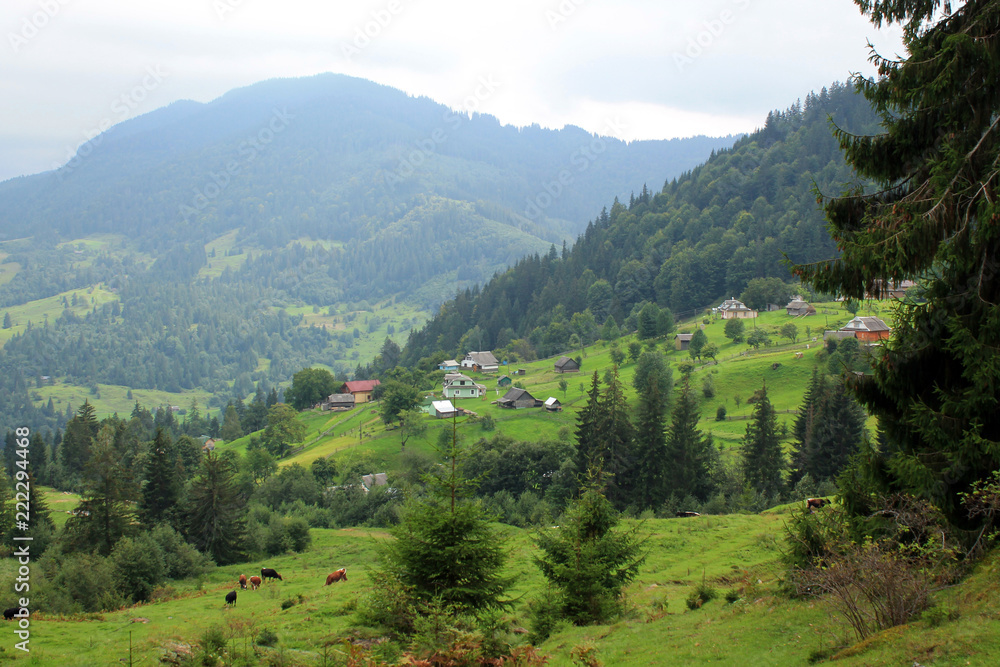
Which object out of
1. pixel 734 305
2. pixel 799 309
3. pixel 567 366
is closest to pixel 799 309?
pixel 799 309

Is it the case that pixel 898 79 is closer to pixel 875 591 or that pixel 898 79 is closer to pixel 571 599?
pixel 875 591

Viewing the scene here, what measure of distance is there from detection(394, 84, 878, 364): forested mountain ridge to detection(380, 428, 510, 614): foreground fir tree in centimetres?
10481

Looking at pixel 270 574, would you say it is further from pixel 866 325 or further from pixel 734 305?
pixel 734 305

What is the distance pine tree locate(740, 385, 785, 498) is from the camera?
45.9m

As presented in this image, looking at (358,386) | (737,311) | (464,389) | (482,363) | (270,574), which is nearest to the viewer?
(270,574)

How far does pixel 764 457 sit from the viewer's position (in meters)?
46.2

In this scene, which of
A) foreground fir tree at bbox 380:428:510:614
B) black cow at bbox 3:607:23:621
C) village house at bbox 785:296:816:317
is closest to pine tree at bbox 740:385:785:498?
foreground fir tree at bbox 380:428:510:614

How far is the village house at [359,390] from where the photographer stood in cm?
10711

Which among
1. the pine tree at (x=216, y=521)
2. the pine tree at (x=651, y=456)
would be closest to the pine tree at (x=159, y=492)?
the pine tree at (x=216, y=521)

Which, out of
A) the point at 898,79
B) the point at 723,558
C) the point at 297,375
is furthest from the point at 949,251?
the point at 297,375

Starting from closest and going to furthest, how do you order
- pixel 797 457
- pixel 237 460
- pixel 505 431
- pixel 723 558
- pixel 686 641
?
pixel 686 641 → pixel 723 558 → pixel 797 457 → pixel 505 431 → pixel 237 460

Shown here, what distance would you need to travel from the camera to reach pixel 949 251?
10078 millimetres

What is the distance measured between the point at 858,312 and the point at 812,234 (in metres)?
42.6

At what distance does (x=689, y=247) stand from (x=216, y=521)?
4717 inches
